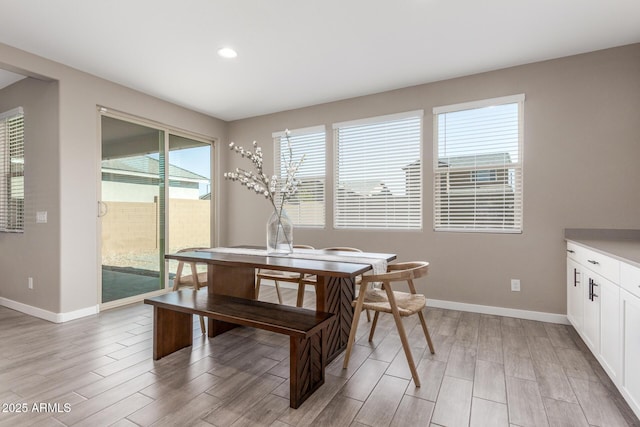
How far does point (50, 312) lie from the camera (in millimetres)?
3238

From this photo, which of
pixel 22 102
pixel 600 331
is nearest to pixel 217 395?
pixel 600 331

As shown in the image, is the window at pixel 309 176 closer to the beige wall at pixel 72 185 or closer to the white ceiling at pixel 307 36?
the white ceiling at pixel 307 36

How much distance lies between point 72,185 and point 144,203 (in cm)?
88

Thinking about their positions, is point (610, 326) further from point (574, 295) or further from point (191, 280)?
point (191, 280)

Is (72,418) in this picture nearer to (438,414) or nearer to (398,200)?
(438,414)

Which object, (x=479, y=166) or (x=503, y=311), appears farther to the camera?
(x=479, y=166)

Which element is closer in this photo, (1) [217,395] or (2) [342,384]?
(1) [217,395]

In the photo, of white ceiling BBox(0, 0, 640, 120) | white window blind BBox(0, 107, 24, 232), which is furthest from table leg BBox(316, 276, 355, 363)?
white window blind BBox(0, 107, 24, 232)

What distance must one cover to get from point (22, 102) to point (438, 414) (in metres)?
5.03

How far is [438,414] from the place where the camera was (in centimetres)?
Result: 173

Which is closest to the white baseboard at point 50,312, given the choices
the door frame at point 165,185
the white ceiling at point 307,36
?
the door frame at point 165,185

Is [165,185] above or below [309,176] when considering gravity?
below

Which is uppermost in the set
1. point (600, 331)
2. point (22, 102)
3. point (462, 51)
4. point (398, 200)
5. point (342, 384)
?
point (462, 51)

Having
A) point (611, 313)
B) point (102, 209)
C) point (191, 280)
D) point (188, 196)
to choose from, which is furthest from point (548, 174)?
point (102, 209)
